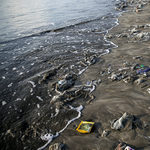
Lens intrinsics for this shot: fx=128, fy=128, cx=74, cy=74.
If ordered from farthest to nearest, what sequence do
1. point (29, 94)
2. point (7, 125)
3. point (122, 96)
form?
point (29, 94), point (122, 96), point (7, 125)

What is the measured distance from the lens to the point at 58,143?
3.49 m

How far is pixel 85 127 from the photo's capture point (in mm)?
3773

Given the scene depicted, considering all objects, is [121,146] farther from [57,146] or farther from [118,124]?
[57,146]

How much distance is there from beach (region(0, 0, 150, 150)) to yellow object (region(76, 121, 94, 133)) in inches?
4.3

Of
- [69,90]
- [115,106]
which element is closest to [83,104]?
[69,90]

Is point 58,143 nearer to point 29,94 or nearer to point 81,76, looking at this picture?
point 29,94

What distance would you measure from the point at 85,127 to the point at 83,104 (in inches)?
41.8

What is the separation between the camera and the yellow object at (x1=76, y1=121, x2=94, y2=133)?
3.67 metres

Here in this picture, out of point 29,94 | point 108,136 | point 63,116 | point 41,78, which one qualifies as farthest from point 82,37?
point 108,136

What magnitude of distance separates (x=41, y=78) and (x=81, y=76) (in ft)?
6.67

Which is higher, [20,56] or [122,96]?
[20,56]

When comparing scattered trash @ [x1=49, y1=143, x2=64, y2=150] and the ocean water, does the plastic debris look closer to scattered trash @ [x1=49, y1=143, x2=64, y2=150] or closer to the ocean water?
the ocean water

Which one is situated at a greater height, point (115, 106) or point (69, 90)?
point (69, 90)

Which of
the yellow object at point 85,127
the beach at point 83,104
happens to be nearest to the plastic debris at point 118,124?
the beach at point 83,104
